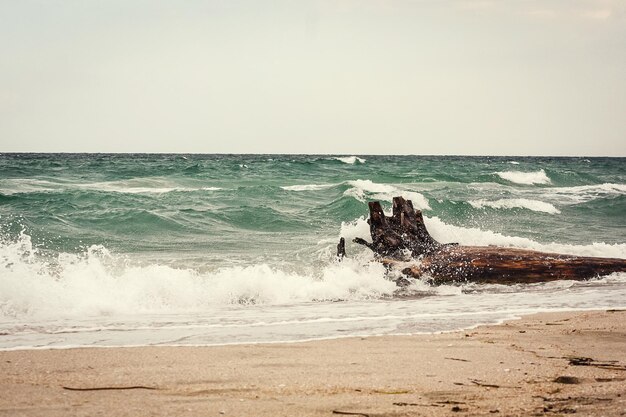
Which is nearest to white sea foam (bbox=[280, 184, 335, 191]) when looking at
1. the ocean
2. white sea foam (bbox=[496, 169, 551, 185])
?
the ocean

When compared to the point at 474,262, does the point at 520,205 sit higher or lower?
higher

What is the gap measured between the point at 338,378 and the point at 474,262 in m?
5.59

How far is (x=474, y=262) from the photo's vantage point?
8.95 metres

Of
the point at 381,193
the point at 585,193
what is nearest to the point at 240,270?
the point at 381,193

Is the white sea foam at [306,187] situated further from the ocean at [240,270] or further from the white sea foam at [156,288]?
the white sea foam at [156,288]

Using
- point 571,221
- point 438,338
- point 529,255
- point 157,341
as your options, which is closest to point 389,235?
point 529,255

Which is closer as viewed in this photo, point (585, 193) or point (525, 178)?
point (585, 193)

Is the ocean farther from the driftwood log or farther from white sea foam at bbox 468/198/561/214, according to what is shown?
the driftwood log

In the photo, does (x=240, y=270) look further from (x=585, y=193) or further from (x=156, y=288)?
(x=585, y=193)

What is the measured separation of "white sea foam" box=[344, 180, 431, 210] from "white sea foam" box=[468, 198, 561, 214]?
81.7 inches

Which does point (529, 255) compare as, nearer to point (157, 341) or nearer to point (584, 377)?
point (584, 377)

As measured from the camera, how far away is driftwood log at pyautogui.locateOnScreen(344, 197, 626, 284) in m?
8.80

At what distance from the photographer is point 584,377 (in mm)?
3828

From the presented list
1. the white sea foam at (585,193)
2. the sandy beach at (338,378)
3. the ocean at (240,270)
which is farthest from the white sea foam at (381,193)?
the sandy beach at (338,378)
